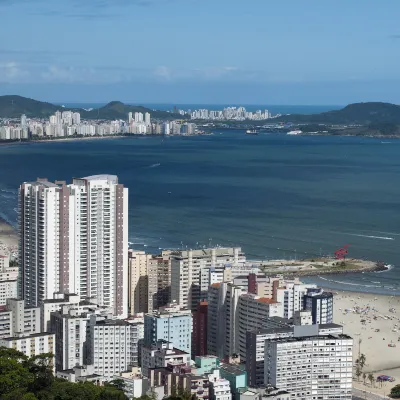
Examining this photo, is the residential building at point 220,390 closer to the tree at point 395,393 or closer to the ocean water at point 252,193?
the tree at point 395,393

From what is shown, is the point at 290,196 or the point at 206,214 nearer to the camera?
the point at 206,214

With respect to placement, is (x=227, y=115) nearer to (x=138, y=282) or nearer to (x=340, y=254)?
(x=340, y=254)

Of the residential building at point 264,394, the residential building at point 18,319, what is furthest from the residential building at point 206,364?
the residential building at point 18,319

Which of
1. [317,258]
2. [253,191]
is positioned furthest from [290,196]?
[317,258]

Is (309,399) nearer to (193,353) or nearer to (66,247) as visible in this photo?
(193,353)

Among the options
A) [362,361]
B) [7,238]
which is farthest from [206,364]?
[7,238]

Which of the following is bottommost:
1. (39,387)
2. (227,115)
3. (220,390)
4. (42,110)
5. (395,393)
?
(395,393)
